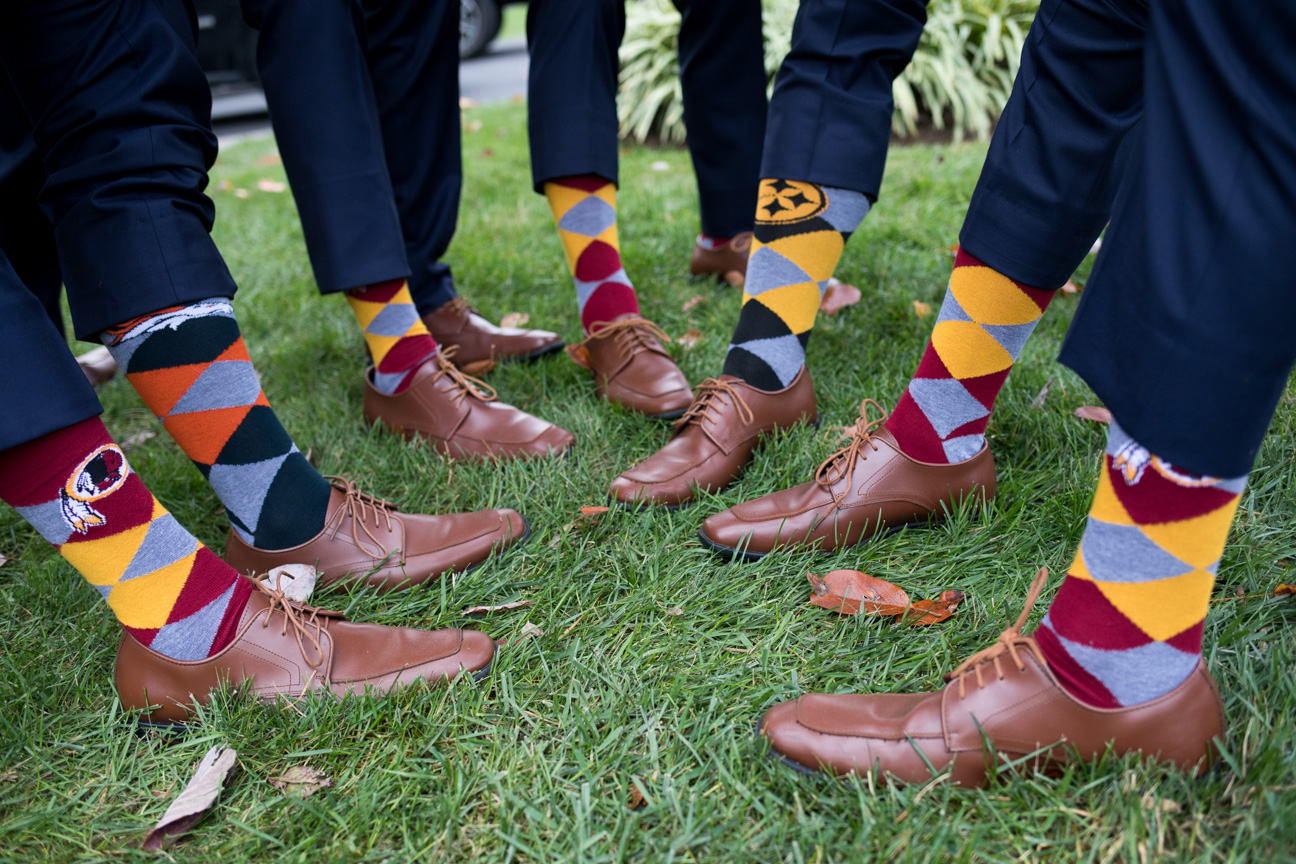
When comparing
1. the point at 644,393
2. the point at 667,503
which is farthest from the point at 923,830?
the point at 644,393

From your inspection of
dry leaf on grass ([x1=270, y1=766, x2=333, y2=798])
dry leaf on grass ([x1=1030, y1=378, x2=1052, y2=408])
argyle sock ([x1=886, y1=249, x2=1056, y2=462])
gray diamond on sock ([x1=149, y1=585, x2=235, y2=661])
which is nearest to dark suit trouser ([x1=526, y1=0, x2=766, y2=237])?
argyle sock ([x1=886, y1=249, x2=1056, y2=462])

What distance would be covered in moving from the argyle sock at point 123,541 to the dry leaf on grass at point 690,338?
129cm

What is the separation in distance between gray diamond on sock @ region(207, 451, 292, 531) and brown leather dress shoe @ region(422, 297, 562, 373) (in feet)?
2.79

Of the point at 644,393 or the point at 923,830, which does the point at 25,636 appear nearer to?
the point at 644,393

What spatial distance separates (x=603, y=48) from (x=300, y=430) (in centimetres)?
117

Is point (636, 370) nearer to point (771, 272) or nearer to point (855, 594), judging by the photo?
point (771, 272)

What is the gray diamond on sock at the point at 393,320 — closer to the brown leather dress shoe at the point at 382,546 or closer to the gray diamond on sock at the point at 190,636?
the brown leather dress shoe at the point at 382,546

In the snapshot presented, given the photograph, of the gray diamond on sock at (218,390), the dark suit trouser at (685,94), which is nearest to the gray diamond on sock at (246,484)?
the gray diamond on sock at (218,390)

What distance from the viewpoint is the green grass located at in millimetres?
863

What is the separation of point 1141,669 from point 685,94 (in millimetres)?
1999

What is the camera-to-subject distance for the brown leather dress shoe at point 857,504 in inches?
52.7

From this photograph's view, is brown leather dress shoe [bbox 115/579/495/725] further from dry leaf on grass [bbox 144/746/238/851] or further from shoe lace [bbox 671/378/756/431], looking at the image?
shoe lace [bbox 671/378/756/431]

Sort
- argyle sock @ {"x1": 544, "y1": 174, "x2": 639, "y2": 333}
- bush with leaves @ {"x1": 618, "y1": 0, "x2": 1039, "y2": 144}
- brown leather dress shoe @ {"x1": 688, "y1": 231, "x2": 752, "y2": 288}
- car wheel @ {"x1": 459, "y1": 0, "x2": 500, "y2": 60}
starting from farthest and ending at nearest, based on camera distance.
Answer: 1. car wheel @ {"x1": 459, "y1": 0, "x2": 500, "y2": 60}
2. bush with leaves @ {"x1": 618, "y1": 0, "x2": 1039, "y2": 144}
3. brown leather dress shoe @ {"x1": 688, "y1": 231, "x2": 752, "y2": 288}
4. argyle sock @ {"x1": 544, "y1": 174, "x2": 639, "y2": 333}

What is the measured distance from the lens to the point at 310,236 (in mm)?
1563
